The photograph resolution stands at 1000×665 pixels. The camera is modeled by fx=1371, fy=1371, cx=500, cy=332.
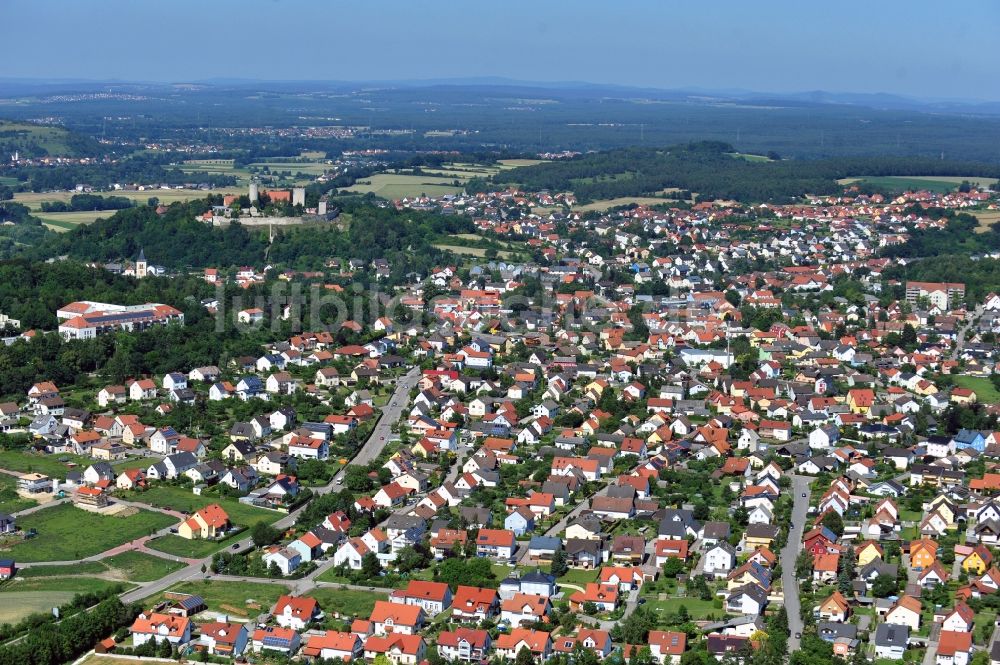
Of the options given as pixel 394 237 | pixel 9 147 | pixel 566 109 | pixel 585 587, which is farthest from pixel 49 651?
pixel 566 109

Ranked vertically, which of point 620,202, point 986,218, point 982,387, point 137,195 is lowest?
point 137,195

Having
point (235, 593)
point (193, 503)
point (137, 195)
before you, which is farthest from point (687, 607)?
point (137, 195)

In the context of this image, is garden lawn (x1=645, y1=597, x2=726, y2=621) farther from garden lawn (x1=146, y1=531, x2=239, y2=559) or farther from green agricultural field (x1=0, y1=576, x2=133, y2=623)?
green agricultural field (x1=0, y1=576, x2=133, y2=623)

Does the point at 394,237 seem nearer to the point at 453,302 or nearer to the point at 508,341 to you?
the point at 453,302

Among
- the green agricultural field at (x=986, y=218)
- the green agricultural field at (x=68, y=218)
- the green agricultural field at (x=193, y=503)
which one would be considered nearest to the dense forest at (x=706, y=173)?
the green agricultural field at (x=986, y=218)

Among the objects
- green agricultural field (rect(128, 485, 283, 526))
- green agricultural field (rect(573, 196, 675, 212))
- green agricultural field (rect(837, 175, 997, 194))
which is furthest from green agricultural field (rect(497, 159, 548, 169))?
green agricultural field (rect(128, 485, 283, 526))

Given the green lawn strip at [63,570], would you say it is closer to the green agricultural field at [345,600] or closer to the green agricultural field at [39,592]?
the green agricultural field at [39,592]

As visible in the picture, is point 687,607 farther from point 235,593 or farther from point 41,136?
point 41,136
